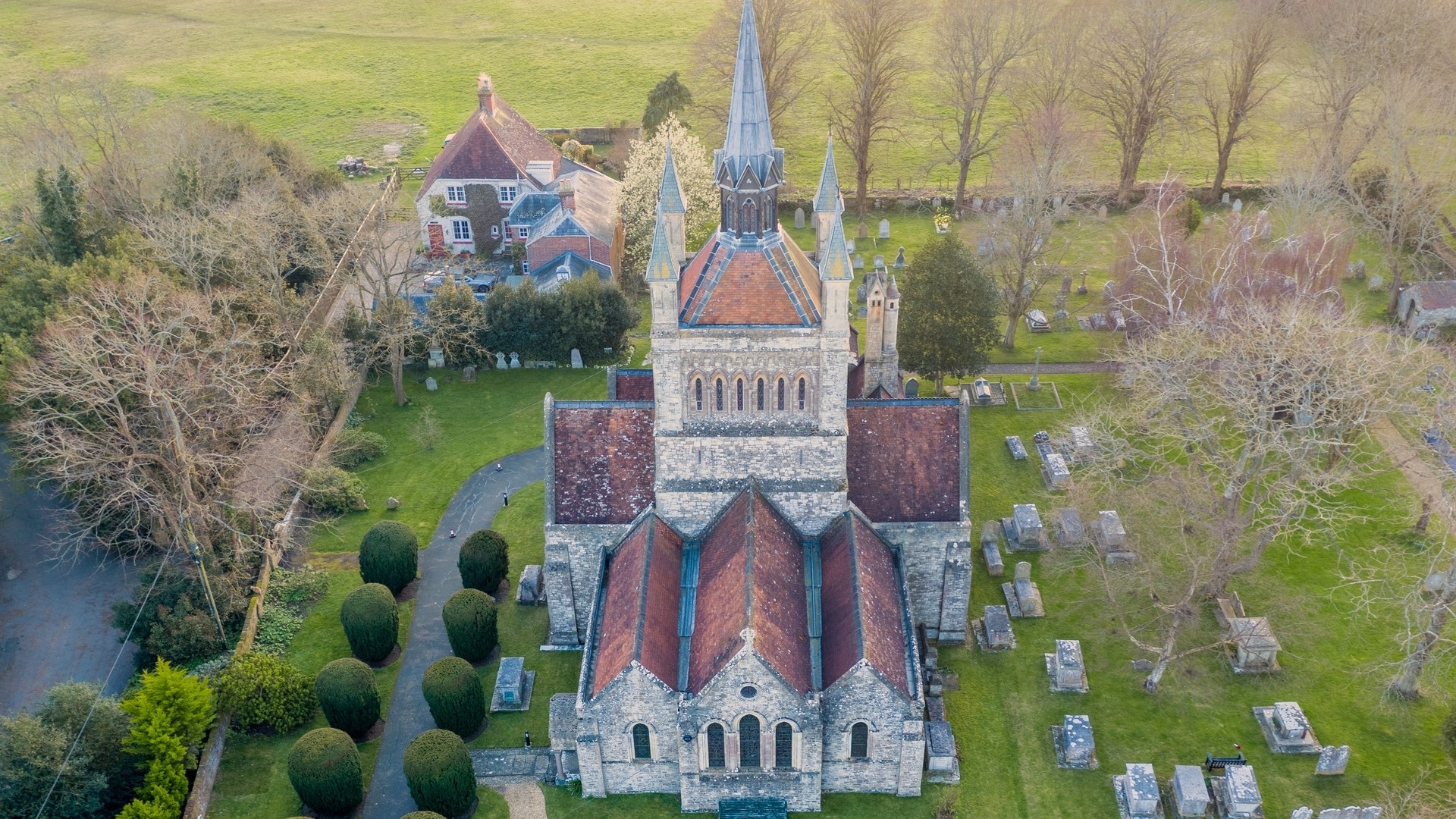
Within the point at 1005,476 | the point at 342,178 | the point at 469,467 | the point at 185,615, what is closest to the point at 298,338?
the point at 469,467

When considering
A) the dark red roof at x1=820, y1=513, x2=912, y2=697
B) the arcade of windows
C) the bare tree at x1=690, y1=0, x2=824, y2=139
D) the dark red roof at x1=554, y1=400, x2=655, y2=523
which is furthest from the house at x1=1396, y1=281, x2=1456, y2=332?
the dark red roof at x1=554, y1=400, x2=655, y2=523

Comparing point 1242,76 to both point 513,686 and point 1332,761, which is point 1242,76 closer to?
point 1332,761

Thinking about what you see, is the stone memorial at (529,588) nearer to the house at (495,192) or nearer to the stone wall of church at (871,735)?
the stone wall of church at (871,735)

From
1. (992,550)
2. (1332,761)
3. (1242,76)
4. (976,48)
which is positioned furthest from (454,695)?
(1242,76)

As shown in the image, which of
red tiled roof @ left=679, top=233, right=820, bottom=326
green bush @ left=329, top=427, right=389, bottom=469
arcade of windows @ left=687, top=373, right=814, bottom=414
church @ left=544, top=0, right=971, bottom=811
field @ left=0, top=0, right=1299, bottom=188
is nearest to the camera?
church @ left=544, top=0, right=971, bottom=811

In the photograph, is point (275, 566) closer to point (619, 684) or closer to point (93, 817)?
point (93, 817)

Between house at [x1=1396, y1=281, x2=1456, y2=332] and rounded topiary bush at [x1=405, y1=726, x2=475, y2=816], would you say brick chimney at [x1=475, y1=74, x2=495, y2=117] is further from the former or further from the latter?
house at [x1=1396, y1=281, x2=1456, y2=332]
